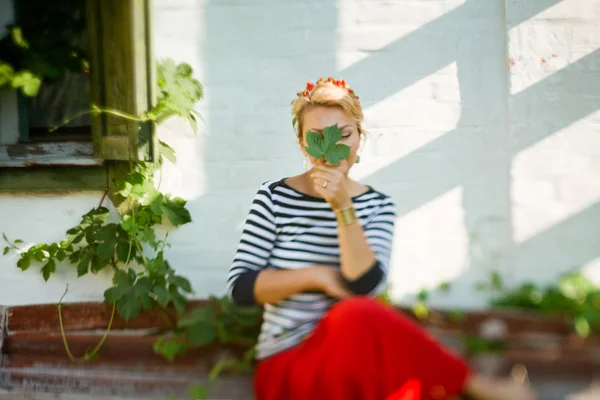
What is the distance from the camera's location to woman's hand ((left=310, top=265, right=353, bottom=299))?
2166 millimetres

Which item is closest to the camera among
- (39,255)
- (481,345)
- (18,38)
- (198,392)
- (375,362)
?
(375,362)

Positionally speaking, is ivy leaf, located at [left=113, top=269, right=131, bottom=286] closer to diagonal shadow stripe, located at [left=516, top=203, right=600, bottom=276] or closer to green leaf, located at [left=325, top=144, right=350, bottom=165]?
green leaf, located at [left=325, top=144, right=350, bottom=165]

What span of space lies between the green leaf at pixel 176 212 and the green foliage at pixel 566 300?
4.75 ft

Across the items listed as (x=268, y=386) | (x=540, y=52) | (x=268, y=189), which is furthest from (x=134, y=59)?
(x=540, y=52)

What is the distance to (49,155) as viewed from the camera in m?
3.01

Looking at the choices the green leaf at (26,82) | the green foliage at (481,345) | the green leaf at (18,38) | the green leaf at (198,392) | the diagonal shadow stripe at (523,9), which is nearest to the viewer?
the green leaf at (198,392)

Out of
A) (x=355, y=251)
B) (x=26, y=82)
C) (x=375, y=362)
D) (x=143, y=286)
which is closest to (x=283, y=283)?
(x=355, y=251)

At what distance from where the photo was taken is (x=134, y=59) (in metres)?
2.74

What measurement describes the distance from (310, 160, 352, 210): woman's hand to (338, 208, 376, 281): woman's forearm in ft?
0.25

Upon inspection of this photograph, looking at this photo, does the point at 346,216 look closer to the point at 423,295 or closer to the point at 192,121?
the point at 423,295

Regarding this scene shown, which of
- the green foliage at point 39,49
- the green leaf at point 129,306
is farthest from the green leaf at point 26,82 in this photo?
the green leaf at point 129,306

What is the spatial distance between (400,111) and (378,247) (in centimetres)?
82

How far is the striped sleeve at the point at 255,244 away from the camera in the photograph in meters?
2.28

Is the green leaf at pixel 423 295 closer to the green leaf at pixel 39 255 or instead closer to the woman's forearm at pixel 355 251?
the woman's forearm at pixel 355 251
